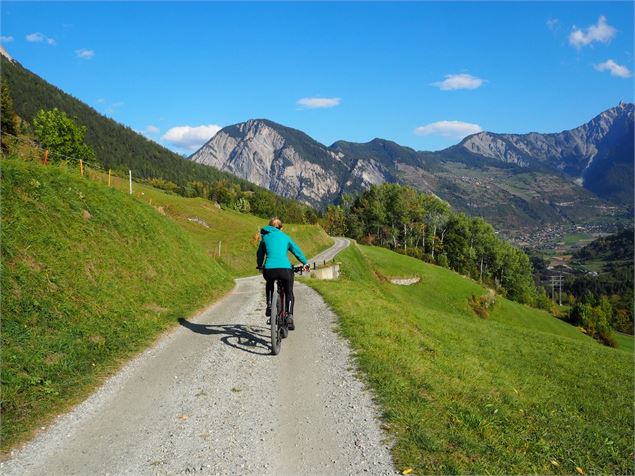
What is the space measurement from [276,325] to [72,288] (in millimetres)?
6995

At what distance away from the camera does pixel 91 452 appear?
6727 millimetres

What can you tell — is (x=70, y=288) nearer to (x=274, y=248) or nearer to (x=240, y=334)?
(x=240, y=334)

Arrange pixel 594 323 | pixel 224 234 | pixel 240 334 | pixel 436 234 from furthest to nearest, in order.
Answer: pixel 436 234 < pixel 594 323 < pixel 224 234 < pixel 240 334

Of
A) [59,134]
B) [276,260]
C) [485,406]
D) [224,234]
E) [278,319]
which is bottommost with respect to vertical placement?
[485,406]

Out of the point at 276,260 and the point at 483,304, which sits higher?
the point at 276,260

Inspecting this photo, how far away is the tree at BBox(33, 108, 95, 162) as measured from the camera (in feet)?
259

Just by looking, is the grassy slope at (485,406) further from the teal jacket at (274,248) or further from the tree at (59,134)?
the tree at (59,134)

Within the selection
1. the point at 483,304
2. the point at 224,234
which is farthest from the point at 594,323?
the point at 224,234

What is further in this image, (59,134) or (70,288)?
(59,134)

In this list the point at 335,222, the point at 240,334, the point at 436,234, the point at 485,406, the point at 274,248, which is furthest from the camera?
the point at 335,222

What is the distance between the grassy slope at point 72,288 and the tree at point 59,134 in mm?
68327

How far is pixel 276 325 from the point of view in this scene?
11.7 m

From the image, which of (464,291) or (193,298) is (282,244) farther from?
(464,291)

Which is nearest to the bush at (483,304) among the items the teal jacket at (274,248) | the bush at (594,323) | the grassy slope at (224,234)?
the grassy slope at (224,234)
